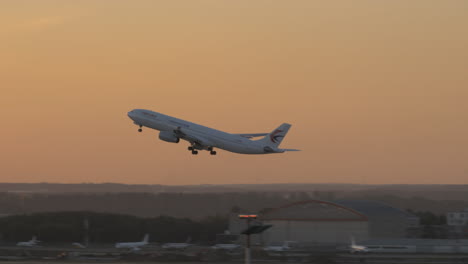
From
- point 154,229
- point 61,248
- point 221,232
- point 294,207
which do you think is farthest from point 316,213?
point 61,248

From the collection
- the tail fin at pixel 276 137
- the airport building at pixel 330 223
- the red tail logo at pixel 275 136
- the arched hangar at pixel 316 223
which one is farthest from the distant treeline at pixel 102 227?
the red tail logo at pixel 275 136

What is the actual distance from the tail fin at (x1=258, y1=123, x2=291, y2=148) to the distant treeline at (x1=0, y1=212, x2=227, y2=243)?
12.5 m

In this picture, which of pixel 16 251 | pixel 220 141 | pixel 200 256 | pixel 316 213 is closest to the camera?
pixel 200 256

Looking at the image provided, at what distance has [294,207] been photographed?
362 ft

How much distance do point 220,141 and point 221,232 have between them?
12761 mm

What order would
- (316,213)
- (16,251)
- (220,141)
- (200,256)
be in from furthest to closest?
(316,213) < (220,141) < (16,251) < (200,256)

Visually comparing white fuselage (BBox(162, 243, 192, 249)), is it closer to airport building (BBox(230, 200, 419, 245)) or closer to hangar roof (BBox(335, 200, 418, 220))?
airport building (BBox(230, 200, 419, 245))

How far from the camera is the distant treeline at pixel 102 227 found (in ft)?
345

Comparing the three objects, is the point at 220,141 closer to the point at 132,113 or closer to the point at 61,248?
the point at 132,113

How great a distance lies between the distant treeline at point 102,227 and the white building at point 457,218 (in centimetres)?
2908

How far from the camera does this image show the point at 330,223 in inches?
4235

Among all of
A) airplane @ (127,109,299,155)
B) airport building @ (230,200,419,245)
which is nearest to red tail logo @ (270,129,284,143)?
airplane @ (127,109,299,155)

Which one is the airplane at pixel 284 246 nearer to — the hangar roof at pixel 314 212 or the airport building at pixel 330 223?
the airport building at pixel 330 223

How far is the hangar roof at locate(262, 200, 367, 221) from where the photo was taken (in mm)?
107625
